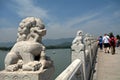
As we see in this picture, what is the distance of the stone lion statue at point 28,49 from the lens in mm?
3411

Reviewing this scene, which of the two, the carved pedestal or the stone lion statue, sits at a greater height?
the stone lion statue

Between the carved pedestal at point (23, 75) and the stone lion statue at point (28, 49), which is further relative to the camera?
the stone lion statue at point (28, 49)

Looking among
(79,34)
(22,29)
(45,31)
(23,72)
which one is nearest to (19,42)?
(22,29)

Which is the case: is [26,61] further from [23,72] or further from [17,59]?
[23,72]

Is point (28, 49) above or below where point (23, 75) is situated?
above

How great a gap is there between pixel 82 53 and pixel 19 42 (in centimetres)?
442

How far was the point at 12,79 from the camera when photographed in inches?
119

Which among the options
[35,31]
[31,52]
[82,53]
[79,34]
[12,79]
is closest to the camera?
[12,79]

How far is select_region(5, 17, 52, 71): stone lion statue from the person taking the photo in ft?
11.2

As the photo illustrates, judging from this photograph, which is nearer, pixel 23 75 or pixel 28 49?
pixel 23 75

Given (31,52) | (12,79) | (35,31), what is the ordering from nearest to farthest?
(12,79), (31,52), (35,31)

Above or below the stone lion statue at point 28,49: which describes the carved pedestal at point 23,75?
below

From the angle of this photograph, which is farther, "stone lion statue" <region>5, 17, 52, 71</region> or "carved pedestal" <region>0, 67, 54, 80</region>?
"stone lion statue" <region>5, 17, 52, 71</region>

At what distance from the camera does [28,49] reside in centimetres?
353
